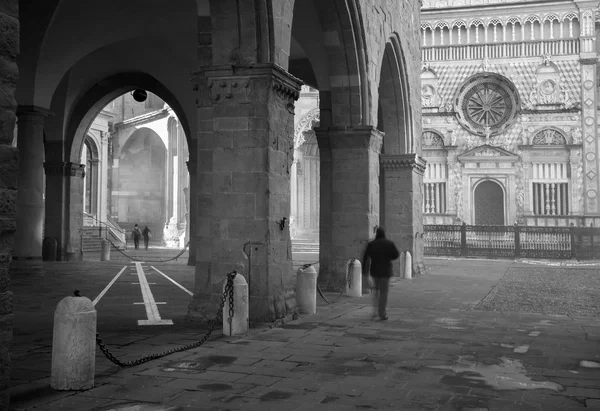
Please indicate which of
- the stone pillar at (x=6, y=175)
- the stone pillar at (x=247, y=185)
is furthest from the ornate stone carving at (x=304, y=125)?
the stone pillar at (x=6, y=175)

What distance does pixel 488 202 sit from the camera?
125ft

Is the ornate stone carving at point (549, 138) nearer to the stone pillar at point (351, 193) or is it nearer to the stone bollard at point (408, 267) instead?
the stone bollard at point (408, 267)

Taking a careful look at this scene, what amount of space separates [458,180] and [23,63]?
2792 centimetres

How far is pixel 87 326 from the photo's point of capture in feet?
16.8

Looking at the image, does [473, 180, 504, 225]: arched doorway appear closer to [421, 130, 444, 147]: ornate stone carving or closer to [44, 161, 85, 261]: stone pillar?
[421, 130, 444, 147]: ornate stone carving

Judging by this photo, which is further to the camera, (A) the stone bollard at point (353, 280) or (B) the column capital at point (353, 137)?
(B) the column capital at point (353, 137)

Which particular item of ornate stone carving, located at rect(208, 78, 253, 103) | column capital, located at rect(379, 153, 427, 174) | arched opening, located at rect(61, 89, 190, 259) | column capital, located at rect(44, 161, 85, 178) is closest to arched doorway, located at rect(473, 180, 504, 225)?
arched opening, located at rect(61, 89, 190, 259)

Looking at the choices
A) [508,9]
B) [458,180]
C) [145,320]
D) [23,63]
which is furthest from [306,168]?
[145,320]

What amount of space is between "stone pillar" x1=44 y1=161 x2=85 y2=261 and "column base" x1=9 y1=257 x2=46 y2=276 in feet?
18.2

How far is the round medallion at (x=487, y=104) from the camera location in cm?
3800

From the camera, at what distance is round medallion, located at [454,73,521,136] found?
3800cm

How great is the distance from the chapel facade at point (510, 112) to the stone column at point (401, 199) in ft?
67.4

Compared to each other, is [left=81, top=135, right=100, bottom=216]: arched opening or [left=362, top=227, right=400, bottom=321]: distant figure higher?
[left=81, top=135, right=100, bottom=216]: arched opening

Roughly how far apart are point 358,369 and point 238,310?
2155 millimetres
